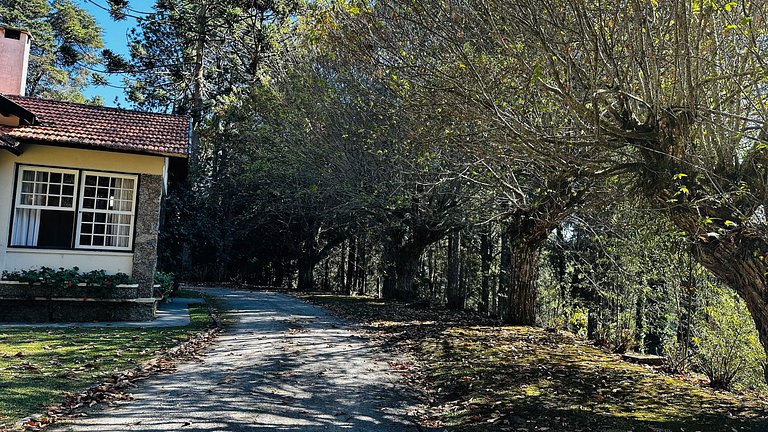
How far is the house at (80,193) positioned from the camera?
41.5 ft

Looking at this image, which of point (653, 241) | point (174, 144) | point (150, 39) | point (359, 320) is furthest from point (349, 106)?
point (150, 39)

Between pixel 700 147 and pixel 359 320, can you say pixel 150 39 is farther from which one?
pixel 700 147

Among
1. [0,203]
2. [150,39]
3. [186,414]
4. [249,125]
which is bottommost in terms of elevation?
[186,414]

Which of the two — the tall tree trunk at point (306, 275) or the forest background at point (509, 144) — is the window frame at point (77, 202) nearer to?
the forest background at point (509, 144)

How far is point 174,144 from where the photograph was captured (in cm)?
1340

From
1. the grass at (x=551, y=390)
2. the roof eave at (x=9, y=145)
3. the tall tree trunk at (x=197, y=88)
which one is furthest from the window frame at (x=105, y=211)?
the tall tree trunk at (x=197, y=88)

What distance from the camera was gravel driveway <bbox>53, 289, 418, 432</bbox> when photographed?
5816mm

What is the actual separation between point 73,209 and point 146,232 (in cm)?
164

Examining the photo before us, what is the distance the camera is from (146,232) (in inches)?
523

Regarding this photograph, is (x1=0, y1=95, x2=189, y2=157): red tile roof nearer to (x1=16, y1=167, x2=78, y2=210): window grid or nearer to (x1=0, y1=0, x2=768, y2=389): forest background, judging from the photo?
(x1=16, y1=167, x2=78, y2=210): window grid

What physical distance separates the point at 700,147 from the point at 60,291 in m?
12.1

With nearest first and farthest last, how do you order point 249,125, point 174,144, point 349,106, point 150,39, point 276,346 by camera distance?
point 276,346 → point 174,144 → point 349,106 → point 249,125 → point 150,39

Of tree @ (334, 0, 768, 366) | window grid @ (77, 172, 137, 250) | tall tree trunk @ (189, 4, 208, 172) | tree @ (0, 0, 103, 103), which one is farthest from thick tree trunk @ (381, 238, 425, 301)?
tree @ (0, 0, 103, 103)

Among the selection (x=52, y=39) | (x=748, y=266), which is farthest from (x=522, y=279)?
(x=52, y=39)
